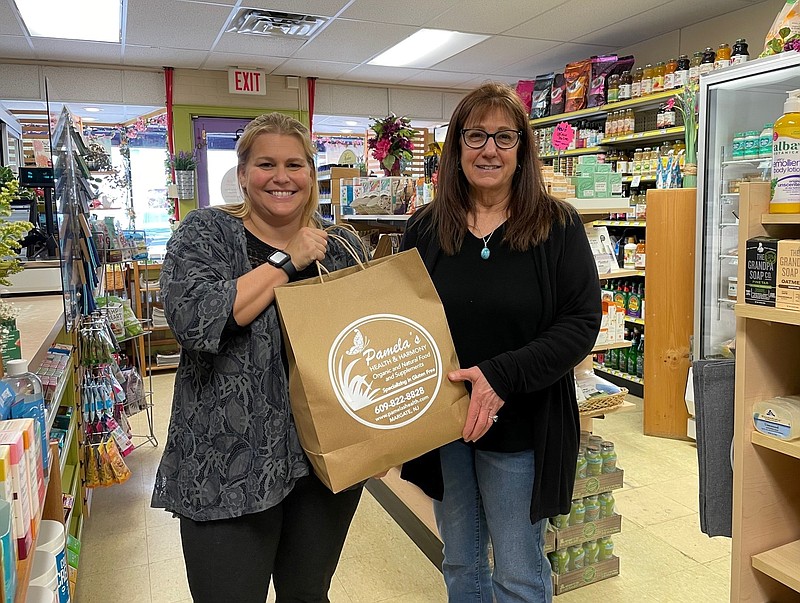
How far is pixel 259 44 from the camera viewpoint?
5668mm

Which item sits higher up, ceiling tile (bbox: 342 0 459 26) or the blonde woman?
ceiling tile (bbox: 342 0 459 26)

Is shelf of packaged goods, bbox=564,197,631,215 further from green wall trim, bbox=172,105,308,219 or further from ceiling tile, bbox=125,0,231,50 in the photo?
green wall trim, bbox=172,105,308,219

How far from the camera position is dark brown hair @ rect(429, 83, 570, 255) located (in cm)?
156

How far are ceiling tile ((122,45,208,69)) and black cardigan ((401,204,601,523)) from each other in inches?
202

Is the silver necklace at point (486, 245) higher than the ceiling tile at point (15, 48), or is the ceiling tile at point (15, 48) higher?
the ceiling tile at point (15, 48)

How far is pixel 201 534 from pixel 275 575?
0.96 ft

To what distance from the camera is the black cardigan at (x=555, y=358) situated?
1.48 m

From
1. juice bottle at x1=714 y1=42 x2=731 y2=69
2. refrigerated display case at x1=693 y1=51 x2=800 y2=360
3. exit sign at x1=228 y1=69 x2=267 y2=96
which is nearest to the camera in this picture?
refrigerated display case at x1=693 y1=51 x2=800 y2=360

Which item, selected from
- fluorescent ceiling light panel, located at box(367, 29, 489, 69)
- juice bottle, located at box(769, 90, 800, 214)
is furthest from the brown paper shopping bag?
fluorescent ceiling light panel, located at box(367, 29, 489, 69)

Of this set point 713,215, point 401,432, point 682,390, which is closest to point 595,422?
point 682,390

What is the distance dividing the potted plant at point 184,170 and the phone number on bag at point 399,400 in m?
6.00

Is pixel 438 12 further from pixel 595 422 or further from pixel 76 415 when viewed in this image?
pixel 76 415

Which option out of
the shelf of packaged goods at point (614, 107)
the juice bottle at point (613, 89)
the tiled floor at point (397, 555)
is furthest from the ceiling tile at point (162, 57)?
the tiled floor at point (397, 555)

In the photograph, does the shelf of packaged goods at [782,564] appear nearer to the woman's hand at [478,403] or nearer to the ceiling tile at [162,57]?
the woman's hand at [478,403]
